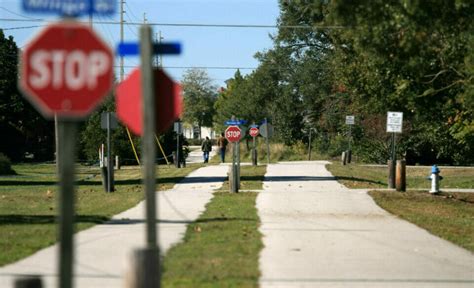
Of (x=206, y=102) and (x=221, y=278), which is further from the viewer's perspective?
(x=206, y=102)

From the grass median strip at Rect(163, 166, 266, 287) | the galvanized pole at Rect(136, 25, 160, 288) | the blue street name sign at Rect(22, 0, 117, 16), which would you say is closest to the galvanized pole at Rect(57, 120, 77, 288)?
the galvanized pole at Rect(136, 25, 160, 288)

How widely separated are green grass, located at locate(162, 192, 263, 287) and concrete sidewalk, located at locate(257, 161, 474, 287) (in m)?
0.23

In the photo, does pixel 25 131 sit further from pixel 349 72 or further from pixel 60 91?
pixel 60 91

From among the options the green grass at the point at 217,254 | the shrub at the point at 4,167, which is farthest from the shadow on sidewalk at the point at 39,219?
the shrub at the point at 4,167

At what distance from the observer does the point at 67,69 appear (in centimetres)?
562

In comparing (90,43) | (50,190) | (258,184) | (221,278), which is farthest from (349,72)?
(90,43)

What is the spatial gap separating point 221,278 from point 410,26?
716 centimetres

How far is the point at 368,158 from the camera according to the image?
53.2 m

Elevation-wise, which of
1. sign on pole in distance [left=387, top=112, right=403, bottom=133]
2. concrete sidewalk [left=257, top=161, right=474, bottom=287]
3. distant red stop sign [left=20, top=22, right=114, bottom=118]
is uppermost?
distant red stop sign [left=20, top=22, right=114, bottom=118]

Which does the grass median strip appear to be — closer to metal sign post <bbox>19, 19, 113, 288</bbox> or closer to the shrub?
metal sign post <bbox>19, 19, 113, 288</bbox>

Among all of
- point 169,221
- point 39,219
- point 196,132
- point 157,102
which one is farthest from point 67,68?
point 196,132

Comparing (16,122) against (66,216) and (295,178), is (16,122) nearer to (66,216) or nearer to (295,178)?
(295,178)

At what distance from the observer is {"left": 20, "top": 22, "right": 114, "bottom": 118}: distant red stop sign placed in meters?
5.59

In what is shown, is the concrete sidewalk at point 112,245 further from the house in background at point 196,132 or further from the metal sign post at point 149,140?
the house in background at point 196,132
